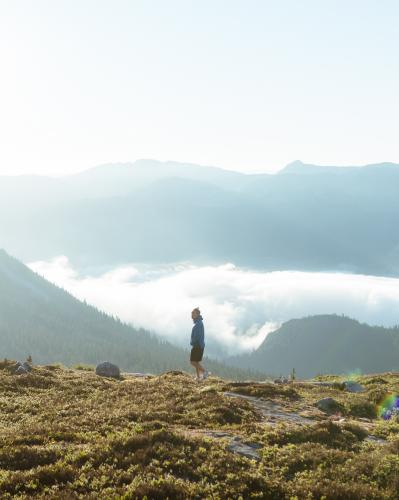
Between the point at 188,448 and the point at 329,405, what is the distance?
13.2m

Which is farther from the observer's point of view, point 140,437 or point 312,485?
point 140,437

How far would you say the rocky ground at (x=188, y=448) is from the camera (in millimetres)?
12688

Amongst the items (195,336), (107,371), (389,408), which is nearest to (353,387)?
(389,408)

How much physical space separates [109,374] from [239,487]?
2675cm

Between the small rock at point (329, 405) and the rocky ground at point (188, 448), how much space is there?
5cm

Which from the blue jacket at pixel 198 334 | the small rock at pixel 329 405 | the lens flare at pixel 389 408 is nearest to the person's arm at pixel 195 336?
the blue jacket at pixel 198 334

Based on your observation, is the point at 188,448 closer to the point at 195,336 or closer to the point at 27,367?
the point at 195,336

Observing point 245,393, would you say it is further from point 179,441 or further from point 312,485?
point 312,485

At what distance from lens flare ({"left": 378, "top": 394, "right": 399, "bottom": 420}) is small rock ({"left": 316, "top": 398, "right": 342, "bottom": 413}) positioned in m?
2.22

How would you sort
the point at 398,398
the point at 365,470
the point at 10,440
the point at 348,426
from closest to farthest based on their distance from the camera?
the point at 365,470 < the point at 10,440 < the point at 348,426 < the point at 398,398

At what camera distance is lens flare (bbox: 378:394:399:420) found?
25356 mm

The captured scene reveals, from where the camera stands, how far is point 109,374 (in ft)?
125

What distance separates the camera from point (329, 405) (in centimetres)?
2616

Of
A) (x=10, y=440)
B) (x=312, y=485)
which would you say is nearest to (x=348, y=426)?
(x=312, y=485)
